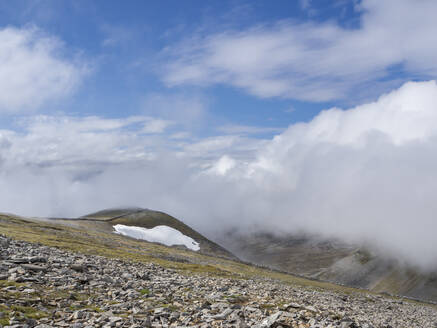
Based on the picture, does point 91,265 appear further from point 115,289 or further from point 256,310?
point 256,310

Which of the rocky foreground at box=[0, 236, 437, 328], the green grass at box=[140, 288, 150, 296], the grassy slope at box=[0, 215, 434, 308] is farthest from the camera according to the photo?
the grassy slope at box=[0, 215, 434, 308]

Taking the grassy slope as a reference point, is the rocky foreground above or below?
above

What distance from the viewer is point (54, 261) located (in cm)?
3192

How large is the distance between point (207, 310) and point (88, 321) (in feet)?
23.5

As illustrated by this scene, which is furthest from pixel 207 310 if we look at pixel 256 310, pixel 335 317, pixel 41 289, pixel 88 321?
pixel 41 289

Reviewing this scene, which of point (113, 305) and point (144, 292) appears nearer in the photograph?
point (113, 305)

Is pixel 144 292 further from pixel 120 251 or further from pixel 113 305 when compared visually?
pixel 120 251

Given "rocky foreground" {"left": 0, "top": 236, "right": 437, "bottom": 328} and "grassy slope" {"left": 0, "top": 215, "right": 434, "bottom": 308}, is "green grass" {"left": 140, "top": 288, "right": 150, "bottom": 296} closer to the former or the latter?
"rocky foreground" {"left": 0, "top": 236, "right": 437, "bottom": 328}

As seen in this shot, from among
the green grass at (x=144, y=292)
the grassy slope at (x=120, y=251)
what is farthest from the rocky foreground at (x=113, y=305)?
the grassy slope at (x=120, y=251)

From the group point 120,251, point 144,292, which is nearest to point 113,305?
point 144,292

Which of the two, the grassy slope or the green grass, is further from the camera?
the grassy slope

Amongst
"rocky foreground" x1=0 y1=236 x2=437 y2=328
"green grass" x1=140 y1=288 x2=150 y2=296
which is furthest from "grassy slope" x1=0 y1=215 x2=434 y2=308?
"green grass" x1=140 y1=288 x2=150 y2=296

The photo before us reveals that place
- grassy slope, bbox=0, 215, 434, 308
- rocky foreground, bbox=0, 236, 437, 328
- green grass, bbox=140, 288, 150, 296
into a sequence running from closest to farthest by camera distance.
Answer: rocky foreground, bbox=0, 236, 437, 328 < green grass, bbox=140, 288, 150, 296 < grassy slope, bbox=0, 215, 434, 308

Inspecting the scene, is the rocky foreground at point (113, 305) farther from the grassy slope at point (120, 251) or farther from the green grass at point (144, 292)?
the grassy slope at point (120, 251)
